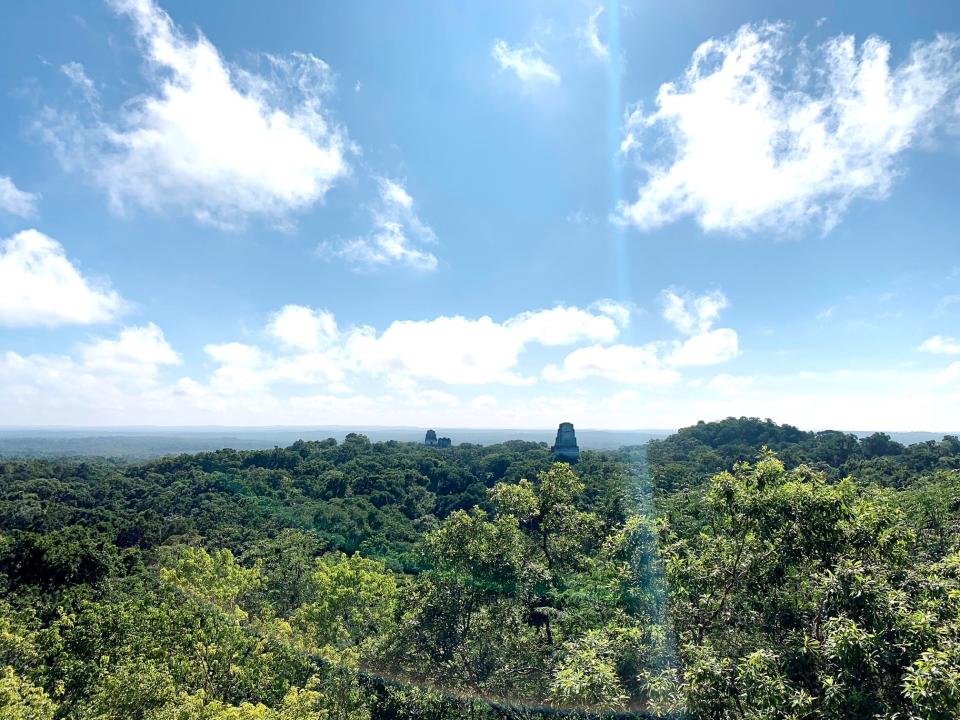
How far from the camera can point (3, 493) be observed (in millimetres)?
61031

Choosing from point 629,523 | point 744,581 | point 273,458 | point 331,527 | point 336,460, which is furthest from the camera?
point 336,460

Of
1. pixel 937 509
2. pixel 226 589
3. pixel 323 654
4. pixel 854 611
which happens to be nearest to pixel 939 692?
pixel 854 611

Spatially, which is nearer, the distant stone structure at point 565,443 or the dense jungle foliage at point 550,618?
the dense jungle foliage at point 550,618

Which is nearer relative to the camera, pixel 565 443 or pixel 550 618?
pixel 550 618

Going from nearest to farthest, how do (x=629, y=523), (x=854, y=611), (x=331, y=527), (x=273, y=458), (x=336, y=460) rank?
(x=854, y=611), (x=629, y=523), (x=331, y=527), (x=273, y=458), (x=336, y=460)

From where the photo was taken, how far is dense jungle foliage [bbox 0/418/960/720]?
272 inches

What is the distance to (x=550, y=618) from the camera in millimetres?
15180

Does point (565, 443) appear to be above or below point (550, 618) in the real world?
above

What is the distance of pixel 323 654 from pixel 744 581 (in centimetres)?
1519

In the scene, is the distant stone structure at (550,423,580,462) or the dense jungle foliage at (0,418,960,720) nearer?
the dense jungle foliage at (0,418,960,720)

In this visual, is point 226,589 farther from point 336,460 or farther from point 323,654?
point 336,460

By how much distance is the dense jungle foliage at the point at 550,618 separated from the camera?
22.6 feet

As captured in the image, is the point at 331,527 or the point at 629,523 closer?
the point at 629,523

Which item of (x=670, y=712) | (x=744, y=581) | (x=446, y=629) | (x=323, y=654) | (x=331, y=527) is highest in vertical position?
(x=744, y=581)
